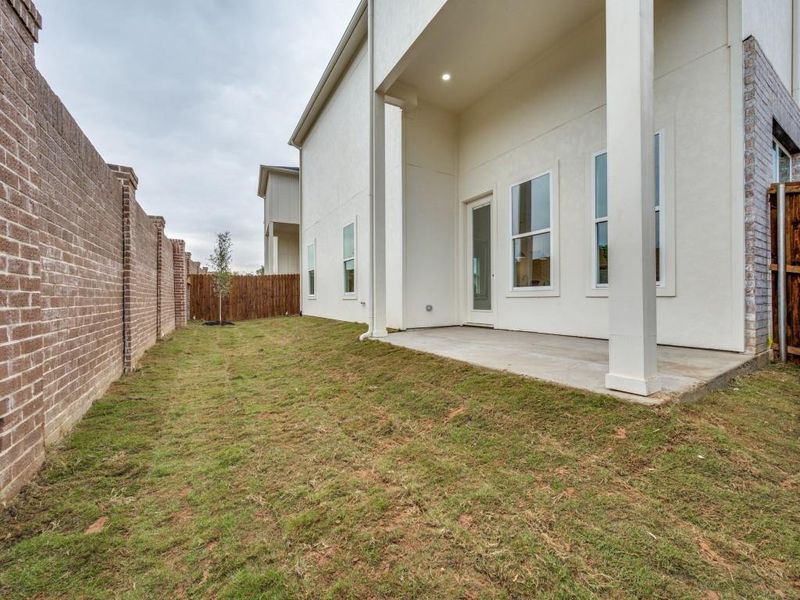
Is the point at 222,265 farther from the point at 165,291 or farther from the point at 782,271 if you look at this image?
the point at 782,271

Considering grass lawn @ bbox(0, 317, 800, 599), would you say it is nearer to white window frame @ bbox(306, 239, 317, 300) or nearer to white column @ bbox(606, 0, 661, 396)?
white column @ bbox(606, 0, 661, 396)

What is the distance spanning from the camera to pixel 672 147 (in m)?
4.02

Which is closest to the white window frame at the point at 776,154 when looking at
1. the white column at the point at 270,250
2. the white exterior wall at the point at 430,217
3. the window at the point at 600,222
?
the window at the point at 600,222

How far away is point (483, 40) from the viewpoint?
504 cm

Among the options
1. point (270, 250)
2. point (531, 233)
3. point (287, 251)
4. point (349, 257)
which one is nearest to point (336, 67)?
point (349, 257)

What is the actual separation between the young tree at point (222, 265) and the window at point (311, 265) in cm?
308

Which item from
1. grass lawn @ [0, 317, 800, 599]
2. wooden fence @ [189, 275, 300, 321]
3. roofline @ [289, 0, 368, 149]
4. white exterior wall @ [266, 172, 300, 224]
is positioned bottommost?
grass lawn @ [0, 317, 800, 599]

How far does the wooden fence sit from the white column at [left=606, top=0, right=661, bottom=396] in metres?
12.0

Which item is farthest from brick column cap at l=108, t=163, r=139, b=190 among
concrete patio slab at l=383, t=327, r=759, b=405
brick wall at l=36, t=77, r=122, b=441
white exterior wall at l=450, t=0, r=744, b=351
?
white exterior wall at l=450, t=0, r=744, b=351

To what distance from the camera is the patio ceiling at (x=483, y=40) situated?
447 centimetres

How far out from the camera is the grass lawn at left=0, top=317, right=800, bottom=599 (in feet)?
4.38

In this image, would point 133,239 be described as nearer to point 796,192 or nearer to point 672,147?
point 672,147

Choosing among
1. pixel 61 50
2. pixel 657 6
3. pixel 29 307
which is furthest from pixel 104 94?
pixel 657 6

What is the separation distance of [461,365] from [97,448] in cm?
290
